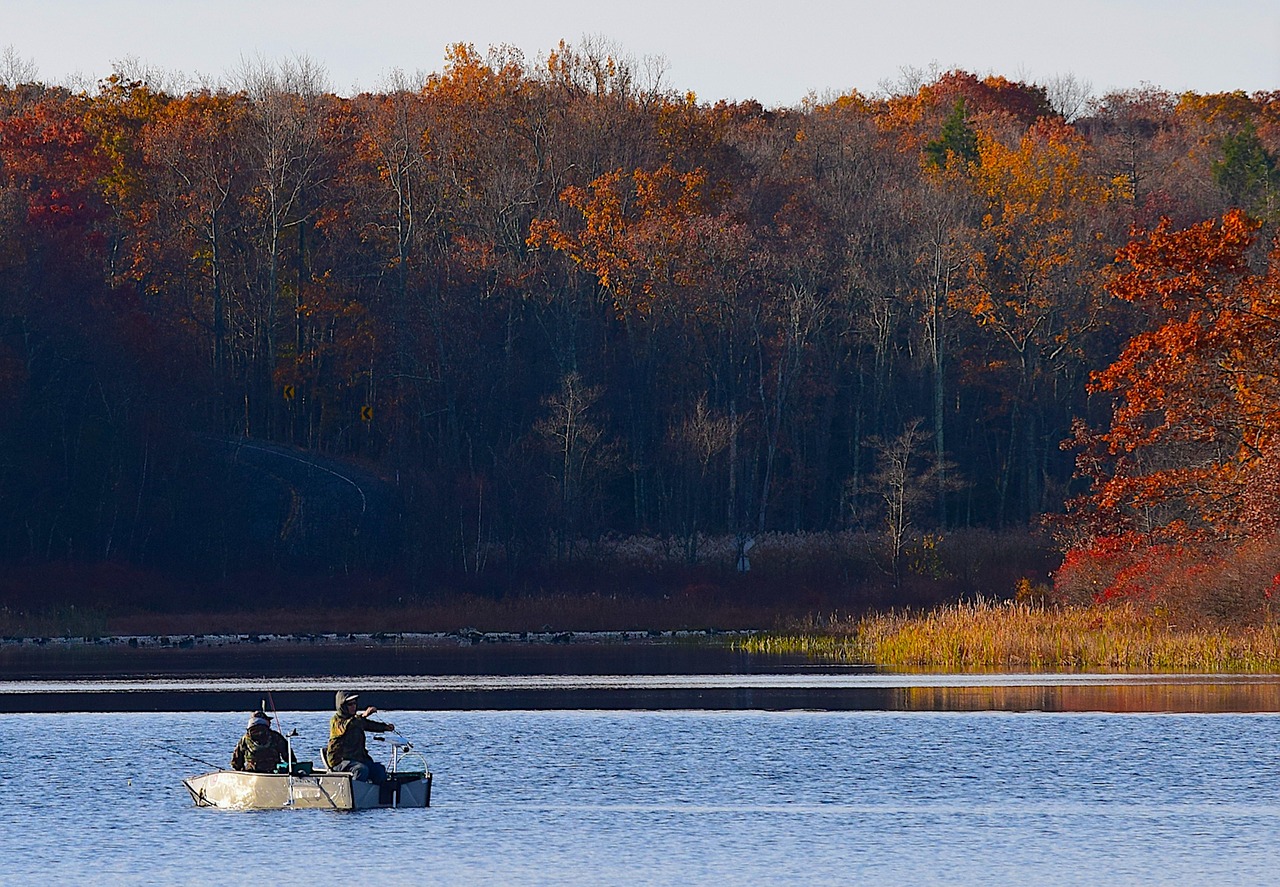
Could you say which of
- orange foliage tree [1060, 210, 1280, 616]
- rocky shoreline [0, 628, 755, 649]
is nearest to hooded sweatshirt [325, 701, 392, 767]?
orange foliage tree [1060, 210, 1280, 616]

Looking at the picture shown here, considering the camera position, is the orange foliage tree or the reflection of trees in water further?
the orange foliage tree

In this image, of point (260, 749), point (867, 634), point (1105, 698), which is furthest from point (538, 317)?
point (260, 749)

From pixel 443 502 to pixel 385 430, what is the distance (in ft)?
24.4

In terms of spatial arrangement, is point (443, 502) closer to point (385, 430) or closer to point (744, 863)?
point (385, 430)

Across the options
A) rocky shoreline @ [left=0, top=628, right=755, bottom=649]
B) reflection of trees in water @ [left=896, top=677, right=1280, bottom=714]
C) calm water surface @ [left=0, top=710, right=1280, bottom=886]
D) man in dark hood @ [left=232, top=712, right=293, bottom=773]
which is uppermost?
rocky shoreline @ [left=0, top=628, right=755, bottom=649]

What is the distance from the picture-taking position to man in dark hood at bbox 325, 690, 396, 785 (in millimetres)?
27359

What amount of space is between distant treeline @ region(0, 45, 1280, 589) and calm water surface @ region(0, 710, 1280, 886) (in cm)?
2952

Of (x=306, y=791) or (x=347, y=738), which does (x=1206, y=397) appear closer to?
(x=347, y=738)

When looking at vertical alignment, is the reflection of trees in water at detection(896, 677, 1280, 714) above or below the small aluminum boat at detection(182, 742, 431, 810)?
above

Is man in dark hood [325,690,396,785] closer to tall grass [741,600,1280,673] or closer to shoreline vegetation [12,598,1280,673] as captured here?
shoreline vegetation [12,598,1280,673]

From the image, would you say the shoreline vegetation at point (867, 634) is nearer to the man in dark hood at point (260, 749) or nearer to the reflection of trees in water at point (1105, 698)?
the reflection of trees in water at point (1105, 698)

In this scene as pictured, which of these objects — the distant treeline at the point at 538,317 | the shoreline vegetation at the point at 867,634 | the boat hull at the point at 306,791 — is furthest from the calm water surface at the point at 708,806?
the distant treeline at the point at 538,317

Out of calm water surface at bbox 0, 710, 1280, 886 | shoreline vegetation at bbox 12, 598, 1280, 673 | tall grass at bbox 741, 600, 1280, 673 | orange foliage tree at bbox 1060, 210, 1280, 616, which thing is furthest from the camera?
orange foliage tree at bbox 1060, 210, 1280, 616

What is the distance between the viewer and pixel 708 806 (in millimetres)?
28047
